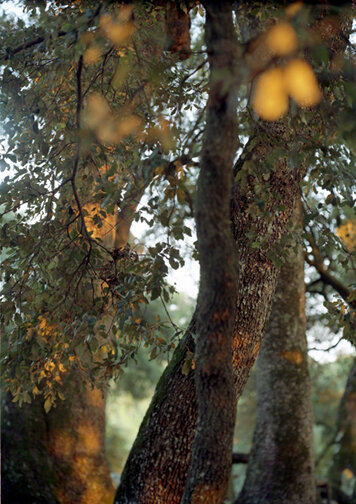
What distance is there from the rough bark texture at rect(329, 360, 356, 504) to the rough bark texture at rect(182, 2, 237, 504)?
6.78 m

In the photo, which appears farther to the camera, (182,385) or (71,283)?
(71,283)

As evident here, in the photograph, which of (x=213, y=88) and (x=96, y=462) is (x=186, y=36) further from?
(x=96, y=462)

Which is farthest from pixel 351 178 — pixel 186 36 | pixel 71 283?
pixel 71 283

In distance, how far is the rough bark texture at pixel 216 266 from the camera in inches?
121

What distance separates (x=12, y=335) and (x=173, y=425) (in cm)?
136

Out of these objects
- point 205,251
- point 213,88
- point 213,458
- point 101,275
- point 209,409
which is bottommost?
point 213,458

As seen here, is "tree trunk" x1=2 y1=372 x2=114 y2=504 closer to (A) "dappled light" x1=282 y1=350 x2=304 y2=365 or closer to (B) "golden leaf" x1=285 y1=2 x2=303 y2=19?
(A) "dappled light" x1=282 y1=350 x2=304 y2=365

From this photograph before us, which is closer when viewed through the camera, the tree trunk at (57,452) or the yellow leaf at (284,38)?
the yellow leaf at (284,38)

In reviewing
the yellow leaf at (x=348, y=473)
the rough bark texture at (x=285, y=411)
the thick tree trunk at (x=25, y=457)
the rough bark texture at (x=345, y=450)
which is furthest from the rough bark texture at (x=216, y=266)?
the yellow leaf at (x=348, y=473)

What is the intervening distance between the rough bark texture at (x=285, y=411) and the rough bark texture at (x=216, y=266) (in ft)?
13.8

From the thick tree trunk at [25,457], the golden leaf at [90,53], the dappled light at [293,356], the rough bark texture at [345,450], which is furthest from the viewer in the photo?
the rough bark texture at [345,450]

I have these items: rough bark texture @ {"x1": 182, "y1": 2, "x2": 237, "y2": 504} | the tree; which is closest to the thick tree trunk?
the tree

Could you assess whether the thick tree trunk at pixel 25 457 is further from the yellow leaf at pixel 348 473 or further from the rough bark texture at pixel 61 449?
the yellow leaf at pixel 348 473

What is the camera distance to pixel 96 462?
718 cm
